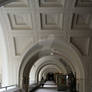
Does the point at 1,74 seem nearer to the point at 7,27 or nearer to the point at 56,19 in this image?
the point at 7,27

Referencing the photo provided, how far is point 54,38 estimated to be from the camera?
995 centimetres

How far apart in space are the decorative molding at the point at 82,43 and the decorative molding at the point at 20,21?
222cm

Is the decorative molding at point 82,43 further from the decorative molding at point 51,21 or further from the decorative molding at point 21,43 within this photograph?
the decorative molding at point 21,43

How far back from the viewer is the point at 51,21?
9070 mm

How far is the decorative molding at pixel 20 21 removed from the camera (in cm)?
857

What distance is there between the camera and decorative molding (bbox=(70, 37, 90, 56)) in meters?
9.95

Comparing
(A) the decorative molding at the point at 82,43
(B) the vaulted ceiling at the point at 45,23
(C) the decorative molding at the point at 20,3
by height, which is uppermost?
(C) the decorative molding at the point at 20,3

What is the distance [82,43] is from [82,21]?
4.85ft

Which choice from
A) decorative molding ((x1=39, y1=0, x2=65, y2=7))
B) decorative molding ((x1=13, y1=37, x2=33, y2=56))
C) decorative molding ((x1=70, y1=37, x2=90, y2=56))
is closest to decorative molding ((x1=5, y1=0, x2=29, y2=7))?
decorative molding ((x1=39, y1=0, x2=65, y2=7))

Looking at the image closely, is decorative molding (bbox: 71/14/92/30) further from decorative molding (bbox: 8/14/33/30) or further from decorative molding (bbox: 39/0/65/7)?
decorative molding (bbox: 8/14/33/30)

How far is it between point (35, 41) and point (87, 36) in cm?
237

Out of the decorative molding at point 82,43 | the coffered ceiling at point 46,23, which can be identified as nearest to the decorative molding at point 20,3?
the coffered ceiling at point 46,23

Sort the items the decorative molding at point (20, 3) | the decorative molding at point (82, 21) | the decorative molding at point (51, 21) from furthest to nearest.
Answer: the decorative molding at point (51, 21), the decorative molding at point (82, 21), the decorative molding at point (20, 3)

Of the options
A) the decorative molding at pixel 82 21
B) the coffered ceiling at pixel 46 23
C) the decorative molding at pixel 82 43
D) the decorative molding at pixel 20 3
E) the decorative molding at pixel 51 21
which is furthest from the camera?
the decorative molding at pixel 82 43
